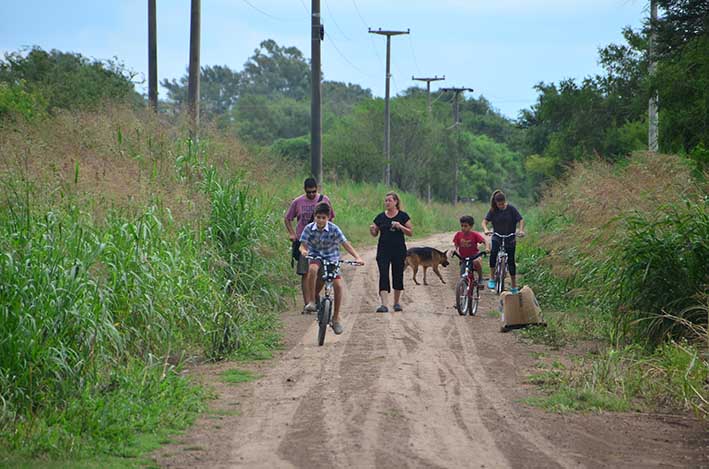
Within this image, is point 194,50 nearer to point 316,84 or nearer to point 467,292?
point 316,84

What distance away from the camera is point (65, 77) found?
108 feet

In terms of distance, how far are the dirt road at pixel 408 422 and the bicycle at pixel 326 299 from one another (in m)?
0.27

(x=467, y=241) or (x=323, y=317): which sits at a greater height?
(x=467, y=241)

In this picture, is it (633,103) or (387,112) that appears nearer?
(633,103)

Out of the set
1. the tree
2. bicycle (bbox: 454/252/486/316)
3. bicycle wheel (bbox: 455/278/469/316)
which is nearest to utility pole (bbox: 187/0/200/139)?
bicycle (bbox: 454/252/486/316)

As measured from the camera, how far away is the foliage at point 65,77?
A: 96.8 feet

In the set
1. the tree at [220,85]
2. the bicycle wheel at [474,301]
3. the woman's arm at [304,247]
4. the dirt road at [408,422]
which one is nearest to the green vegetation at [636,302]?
the dirt road at [408,422]

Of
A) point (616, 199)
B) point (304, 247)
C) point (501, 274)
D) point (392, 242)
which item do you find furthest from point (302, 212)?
point (616, 199)

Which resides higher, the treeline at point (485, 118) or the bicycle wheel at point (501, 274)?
the treeline at point (485, 118)

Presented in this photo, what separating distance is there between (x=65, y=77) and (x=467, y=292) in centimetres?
2198

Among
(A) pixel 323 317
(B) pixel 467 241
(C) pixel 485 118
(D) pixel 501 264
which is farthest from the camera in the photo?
(C) pixel 485 118

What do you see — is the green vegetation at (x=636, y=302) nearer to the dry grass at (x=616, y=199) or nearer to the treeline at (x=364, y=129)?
the dry grass at (x=616, y=199)

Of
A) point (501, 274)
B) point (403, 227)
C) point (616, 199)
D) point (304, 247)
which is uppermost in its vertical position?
point (616, 199)

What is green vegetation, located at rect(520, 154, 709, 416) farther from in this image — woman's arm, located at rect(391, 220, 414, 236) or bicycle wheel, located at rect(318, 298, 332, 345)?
bicycle wheel, located at rect(318, 298, 332, 345)
